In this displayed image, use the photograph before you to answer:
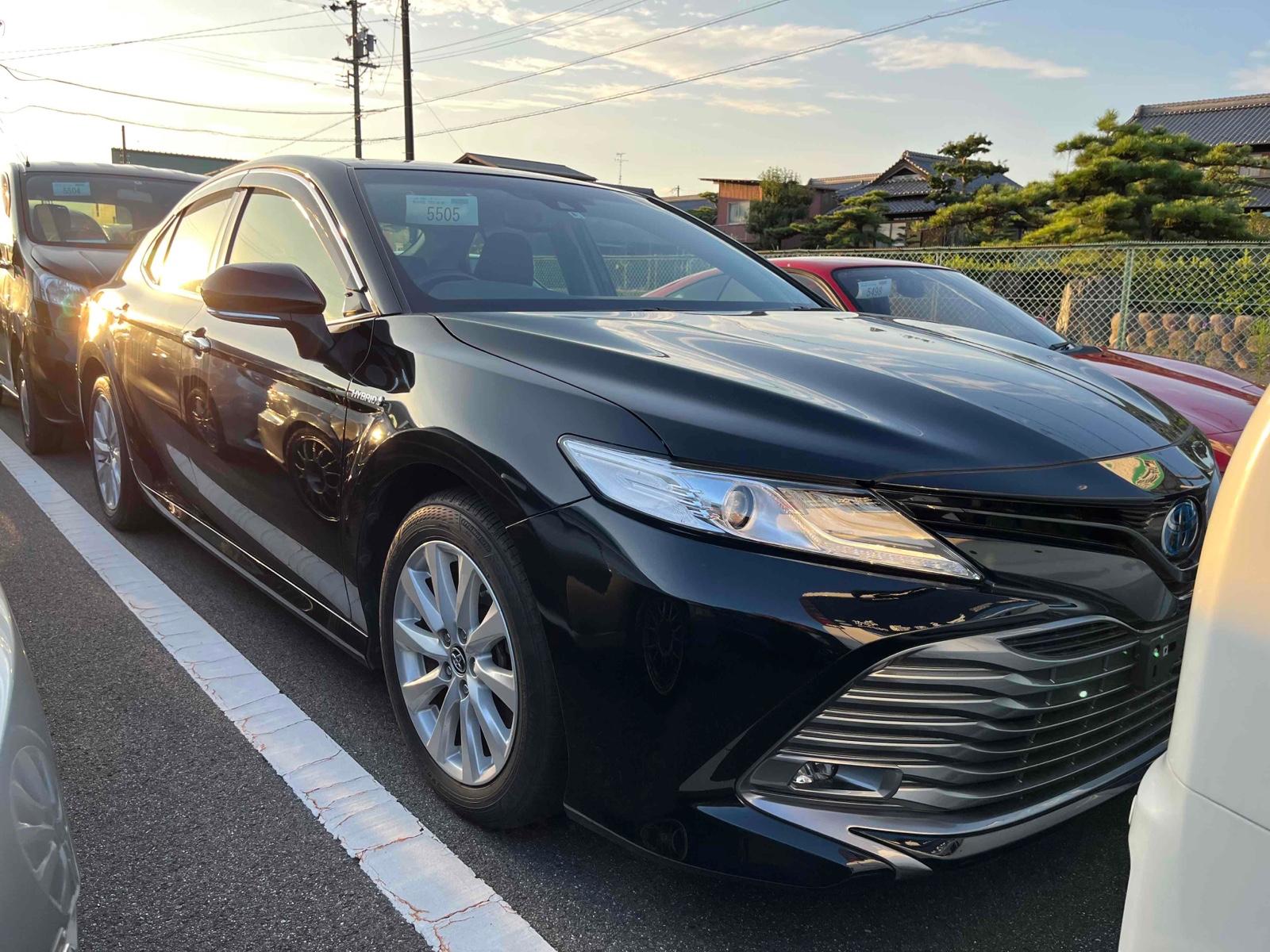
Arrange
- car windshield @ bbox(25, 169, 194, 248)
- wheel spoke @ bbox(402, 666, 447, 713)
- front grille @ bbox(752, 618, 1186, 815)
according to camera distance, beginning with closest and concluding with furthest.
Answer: front grille @ bbox(752, 618, 1186, 815)
wheel spoke @ bbox(402, 666, 447, 713)
car windshield @ bbox(25, 169, 194, 248)

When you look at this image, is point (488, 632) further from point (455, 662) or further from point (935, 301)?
point (935, 301)

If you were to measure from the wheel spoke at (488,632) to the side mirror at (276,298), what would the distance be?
900 millimetres

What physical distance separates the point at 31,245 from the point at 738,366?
226 inches

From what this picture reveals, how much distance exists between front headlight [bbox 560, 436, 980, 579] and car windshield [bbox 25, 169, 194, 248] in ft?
19.1

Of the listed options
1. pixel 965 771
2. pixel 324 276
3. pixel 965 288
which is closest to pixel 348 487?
pixel 324 276

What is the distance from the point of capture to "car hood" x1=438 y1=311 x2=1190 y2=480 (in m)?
1.70

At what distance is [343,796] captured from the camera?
232cm

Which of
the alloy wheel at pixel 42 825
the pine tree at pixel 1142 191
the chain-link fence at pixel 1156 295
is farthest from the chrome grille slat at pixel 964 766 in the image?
the pine tree at pixel 1142 191

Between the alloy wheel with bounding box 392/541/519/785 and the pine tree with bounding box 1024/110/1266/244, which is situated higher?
the pine tree with bounding box 1024/110/1266/244

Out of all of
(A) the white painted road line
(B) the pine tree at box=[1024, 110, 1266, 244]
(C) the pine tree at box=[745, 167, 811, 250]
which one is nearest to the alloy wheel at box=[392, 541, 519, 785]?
(A) the white painted road line

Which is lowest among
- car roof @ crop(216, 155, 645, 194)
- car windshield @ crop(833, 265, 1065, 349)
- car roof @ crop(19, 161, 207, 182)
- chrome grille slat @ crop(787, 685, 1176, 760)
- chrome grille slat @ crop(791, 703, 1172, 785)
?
chrome grille slat @ crop(791, 703, 1172, 785)

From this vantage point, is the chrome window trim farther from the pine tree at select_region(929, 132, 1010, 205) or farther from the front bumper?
the pine tree at select_region(929, 132, 1010, 205)

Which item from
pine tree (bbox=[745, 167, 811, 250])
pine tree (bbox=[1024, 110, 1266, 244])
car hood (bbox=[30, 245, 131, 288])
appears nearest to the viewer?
car hood (bbox=[30, 245, 131, 288])

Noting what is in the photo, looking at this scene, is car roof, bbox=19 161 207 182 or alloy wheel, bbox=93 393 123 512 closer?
alloy wheel, bbox=93 393 123 512
